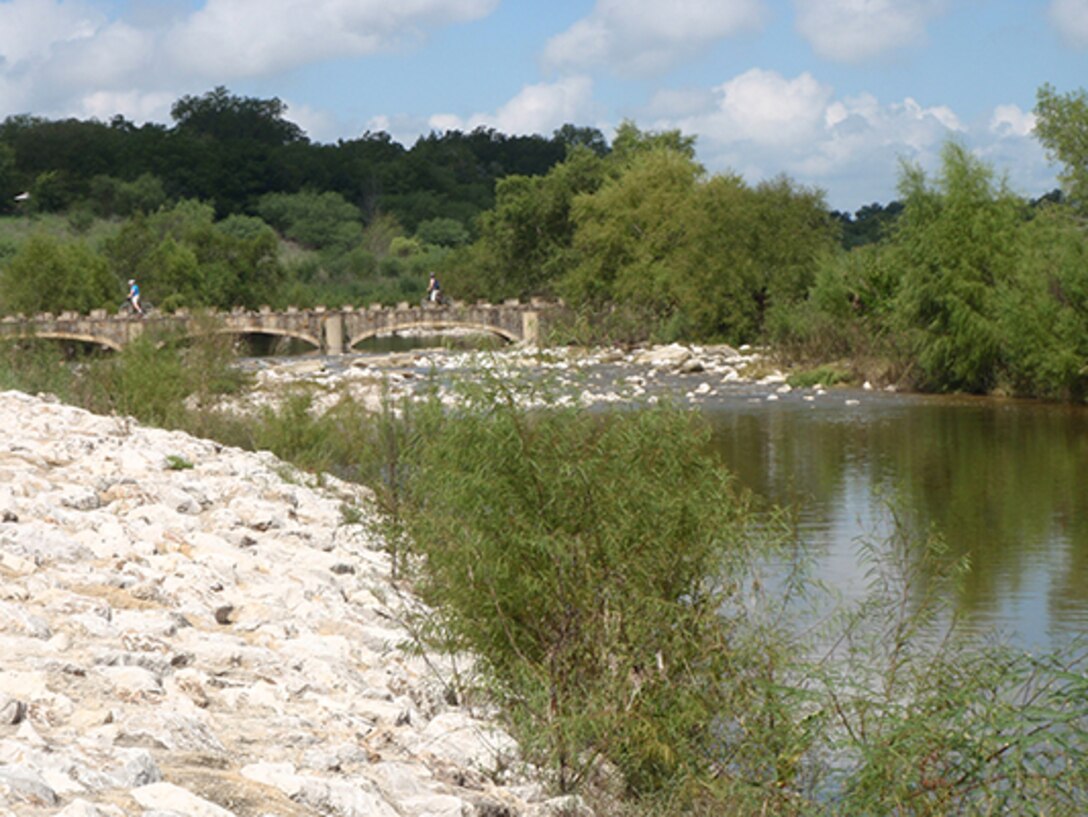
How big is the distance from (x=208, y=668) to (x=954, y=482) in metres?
16.2

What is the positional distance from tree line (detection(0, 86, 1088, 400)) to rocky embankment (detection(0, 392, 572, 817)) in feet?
8.18

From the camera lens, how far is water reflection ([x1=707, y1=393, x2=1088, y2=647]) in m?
14.5

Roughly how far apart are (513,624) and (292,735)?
6.10 ft

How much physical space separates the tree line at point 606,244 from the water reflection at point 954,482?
8.26 ft

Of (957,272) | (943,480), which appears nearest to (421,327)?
(957,272)

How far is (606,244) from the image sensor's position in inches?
2184

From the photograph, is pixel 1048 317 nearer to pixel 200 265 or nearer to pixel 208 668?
pixel 208 668

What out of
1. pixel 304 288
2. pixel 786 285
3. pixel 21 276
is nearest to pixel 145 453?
pixel 786 285

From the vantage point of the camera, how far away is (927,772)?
6.39 metres

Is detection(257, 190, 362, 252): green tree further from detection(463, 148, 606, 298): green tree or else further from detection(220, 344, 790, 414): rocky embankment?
detection(220, 344, 790, 414): rocky embankment

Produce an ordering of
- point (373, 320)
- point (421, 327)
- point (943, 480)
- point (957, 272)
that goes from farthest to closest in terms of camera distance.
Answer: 1. point (421, 327)
2. point (373, 320)
3. point (957, 272)
4. point (943, 480)

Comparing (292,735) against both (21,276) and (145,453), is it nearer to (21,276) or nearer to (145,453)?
(145,453)

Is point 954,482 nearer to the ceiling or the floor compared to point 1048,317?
nearer to the floor

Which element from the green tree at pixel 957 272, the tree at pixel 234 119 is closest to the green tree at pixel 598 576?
the green tree at pixel 957 272
